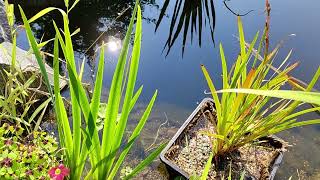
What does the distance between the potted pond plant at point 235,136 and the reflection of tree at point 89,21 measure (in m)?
1.04

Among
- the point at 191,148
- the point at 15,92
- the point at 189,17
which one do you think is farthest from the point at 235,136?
the point at 189,17

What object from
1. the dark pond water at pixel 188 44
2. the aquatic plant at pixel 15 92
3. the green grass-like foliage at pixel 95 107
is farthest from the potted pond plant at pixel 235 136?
the aquatic plant at pixel 15 92

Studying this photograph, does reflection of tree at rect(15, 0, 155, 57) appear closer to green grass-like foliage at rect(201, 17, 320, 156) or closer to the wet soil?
the wet soil

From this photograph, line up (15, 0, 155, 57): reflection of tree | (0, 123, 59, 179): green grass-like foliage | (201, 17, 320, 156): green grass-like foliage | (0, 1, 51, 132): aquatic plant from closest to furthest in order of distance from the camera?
(0, 123, 59, 179): green grass-like foliage
(0, 1, 51, 132): aquatic plant
(201, 17, 320, 156): green grass-like foliage
(15, 0, 155, 57): reflection of tree

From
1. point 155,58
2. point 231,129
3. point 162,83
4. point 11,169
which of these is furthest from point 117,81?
point 155,58

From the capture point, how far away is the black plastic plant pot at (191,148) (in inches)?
64.1

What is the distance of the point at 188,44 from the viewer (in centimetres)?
267

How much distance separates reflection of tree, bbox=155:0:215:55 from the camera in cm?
273

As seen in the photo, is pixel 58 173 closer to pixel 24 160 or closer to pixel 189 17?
pixel 24 160

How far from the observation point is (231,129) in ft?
5.06

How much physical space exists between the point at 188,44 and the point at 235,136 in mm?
1239

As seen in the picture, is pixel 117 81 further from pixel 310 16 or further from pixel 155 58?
pixel 310 16

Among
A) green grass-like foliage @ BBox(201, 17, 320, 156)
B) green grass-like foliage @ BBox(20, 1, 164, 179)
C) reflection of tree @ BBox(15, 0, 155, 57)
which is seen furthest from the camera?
reflection of tree @ BBox(15, 0, 155, 57)

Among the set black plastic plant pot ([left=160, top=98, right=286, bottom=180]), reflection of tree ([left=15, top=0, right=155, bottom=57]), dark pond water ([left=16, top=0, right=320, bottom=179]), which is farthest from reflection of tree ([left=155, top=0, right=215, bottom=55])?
black plastic plant pot ([left=160, top=98, right=286, bottom=180])
